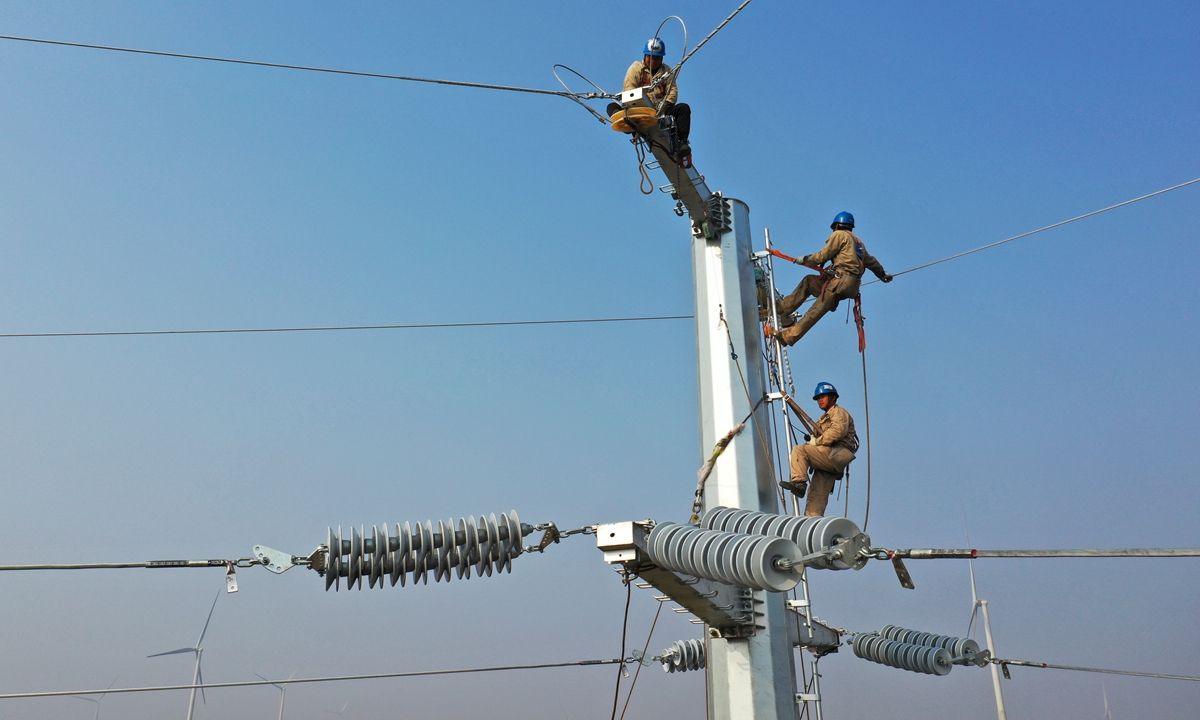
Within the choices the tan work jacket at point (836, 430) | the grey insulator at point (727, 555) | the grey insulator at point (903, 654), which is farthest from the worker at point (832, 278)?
the grey insulator at point (903, 654)

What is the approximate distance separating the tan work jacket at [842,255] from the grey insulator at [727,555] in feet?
17.9

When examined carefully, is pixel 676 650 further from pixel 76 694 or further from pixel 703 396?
pixel 76 694

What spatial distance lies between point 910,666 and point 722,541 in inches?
358

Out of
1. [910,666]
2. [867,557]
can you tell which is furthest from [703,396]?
[910,666]

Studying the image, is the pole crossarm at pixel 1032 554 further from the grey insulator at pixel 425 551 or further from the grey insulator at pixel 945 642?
the grey insulator at pixel 945 642

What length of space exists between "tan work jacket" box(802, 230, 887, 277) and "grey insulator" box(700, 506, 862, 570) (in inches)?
193

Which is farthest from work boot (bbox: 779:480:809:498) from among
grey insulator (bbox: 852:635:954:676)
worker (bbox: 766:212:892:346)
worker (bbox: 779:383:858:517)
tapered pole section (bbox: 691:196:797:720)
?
grey insulator (bbox: 852:635:954:676)

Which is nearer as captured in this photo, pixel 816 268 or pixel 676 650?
pixel 816 268

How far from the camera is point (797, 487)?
11758 mm

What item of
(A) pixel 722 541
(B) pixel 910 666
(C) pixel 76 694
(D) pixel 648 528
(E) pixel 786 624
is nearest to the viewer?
(A) pixel 722 541

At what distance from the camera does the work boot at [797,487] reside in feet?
38.5

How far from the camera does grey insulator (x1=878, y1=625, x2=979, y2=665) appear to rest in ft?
49.1

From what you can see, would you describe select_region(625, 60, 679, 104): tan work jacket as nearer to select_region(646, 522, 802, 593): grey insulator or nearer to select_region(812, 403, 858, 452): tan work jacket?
select_region(812, 403, 858, 452): tan work jacket

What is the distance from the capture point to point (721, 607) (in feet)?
31.2
